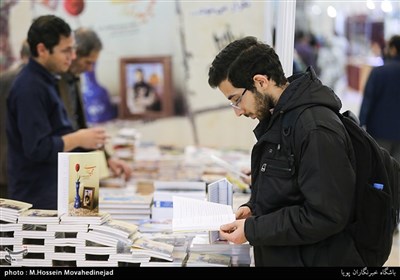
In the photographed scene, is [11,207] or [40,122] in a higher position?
[40,122]

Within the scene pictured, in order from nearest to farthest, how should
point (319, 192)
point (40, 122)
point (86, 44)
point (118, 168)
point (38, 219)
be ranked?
point (319, 192) → point (38, 219) → point (40, 122) → point (86, 44) → point (118, 168)

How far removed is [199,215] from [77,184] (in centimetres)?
53

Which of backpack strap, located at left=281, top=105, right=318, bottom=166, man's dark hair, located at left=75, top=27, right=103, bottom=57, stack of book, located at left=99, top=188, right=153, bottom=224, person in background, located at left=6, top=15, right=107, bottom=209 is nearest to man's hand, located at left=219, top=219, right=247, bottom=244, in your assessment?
backpack strap, located at left=281, top=105, right=318, bottom=166

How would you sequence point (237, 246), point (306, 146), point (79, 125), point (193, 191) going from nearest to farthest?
1. point (306, 146)
2. point (237, 246)
3. point (193, 191)
4. point (79, 125)

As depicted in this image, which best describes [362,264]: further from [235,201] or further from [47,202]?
[47,202]

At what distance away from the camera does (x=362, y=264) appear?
1898mm

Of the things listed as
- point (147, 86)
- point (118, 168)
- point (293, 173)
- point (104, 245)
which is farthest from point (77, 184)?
point (147, 86)

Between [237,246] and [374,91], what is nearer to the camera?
[237,246]

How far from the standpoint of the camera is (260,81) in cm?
191

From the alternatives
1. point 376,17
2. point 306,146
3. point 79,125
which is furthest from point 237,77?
point 376,17

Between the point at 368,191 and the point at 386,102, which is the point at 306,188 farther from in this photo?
the point at 386,102

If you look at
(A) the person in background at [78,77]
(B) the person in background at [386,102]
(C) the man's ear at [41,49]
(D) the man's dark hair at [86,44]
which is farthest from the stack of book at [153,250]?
(B) the person in background at [386,102]

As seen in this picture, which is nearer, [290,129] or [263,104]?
[290,129]

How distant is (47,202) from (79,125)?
878 millimetres
